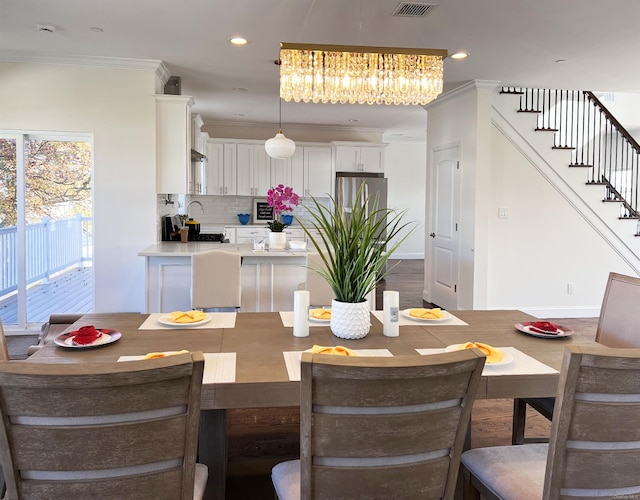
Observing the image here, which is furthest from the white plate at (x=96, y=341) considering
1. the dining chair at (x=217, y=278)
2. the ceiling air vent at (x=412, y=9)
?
the ceiling air vent at (x=412, y=9)

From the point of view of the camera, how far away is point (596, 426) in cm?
122

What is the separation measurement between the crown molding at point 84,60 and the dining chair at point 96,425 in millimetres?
4280

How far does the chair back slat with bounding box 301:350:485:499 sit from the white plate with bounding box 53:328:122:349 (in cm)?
110

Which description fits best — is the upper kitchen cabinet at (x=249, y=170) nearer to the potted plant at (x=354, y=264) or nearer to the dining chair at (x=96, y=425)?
the potted plant at (x=354, y=264)

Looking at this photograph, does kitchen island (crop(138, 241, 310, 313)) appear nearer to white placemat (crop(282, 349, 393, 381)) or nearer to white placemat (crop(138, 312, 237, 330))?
white placemat (crop(138, 312, 237, 330))

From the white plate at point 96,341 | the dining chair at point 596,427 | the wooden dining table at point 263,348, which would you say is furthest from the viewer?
the white plate at point 96,341

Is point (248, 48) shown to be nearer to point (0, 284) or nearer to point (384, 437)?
point (0, 284)

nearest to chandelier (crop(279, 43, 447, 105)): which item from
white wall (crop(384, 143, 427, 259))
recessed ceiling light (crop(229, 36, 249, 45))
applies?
recessed ceiling light (crop(229, 36, 249, 45))

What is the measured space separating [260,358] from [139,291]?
3.45m

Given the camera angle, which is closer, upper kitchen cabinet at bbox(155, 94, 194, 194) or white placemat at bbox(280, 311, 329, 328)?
white placemat at bbox(280, 311, 329, 328)

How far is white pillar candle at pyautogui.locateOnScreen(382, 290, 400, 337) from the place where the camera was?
203 centimetres

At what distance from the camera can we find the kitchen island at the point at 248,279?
4.23 m

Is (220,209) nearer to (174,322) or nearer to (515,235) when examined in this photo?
(515,235)

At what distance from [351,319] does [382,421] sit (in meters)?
0.91
